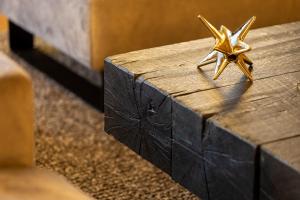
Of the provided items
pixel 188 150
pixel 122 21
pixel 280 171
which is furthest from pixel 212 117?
pixel 122 21

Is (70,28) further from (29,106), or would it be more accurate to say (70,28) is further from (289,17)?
(29,106)

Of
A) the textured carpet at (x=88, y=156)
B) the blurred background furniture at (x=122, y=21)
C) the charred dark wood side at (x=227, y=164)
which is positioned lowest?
the textured carpet at (x=88, y=156)

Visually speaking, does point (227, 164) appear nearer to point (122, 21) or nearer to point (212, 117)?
point (212, 117)

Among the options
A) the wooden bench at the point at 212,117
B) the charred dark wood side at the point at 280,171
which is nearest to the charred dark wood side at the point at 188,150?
the wooden bench at the point at 212,117

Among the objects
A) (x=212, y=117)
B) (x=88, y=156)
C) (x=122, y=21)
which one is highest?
(x=212, y=117)

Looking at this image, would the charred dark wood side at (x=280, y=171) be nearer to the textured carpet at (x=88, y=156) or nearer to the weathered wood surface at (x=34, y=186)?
the weathered wood surface at (x=34, y=186)
